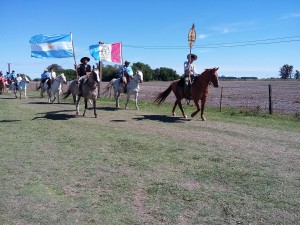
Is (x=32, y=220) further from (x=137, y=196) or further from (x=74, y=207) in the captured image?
(x=137, y=196)

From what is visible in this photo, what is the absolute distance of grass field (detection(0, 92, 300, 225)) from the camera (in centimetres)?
468

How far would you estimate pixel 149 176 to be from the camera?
628 cm

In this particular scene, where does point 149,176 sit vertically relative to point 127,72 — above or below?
below

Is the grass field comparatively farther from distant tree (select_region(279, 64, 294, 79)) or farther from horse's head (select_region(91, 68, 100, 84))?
distant tree (select_region(279, 64, 294, 79))

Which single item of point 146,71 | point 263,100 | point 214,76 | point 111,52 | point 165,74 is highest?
point 146,71

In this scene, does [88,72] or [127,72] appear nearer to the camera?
[88,72]

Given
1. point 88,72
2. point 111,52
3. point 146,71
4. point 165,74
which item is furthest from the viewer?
point 165,74

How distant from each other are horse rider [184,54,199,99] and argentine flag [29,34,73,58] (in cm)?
566

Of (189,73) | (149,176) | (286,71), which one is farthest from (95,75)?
(286,71)

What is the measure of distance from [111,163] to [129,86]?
1150 cm

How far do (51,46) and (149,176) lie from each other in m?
11.0

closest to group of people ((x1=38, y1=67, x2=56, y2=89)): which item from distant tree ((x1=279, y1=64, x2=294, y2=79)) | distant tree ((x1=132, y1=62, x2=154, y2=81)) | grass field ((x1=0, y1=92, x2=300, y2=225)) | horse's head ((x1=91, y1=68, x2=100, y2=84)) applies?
horse's head ((x1=91, y1=68, x2=100, y2=84))

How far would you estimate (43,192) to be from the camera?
17.9 feet

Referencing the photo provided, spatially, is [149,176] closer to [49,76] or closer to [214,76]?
[214,76]
